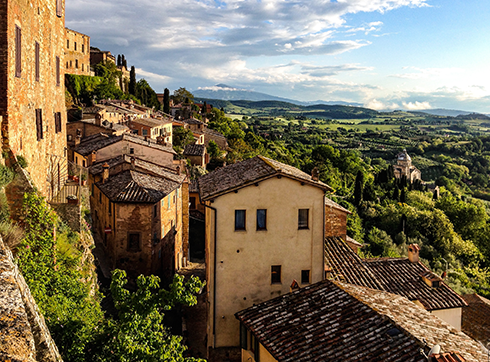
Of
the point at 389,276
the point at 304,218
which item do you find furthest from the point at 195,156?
the point at 304,218

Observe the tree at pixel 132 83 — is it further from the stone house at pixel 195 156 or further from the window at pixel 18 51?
the window at pixel 18 51

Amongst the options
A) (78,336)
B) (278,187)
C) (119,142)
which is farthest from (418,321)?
(119,142)

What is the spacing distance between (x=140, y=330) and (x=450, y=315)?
50.9 feet

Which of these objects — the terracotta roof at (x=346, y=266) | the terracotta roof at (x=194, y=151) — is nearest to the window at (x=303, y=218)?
the terracotta roof at (x=346, y=266)

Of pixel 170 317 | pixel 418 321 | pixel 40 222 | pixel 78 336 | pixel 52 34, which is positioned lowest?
pixel 170 317

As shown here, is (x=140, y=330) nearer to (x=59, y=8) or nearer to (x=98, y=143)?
(x=59, y=8)

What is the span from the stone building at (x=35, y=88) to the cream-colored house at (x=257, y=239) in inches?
249

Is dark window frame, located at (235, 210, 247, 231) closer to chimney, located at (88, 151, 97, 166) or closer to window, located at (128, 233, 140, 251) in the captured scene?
window, located at (128, 233, 140, 251)

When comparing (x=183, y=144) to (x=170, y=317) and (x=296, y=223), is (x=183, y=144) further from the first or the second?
(x=296, y=223)

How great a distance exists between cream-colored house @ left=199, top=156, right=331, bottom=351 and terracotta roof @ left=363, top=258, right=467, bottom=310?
5.06 m

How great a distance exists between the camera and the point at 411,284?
19938 millimetres

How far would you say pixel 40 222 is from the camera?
38.1ft

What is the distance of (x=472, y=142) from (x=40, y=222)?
566 ft

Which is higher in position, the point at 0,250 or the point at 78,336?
the point at 0,250
